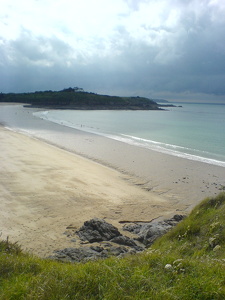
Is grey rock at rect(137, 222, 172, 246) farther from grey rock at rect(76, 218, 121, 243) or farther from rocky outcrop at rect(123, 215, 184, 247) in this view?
→ grey rock at rect(76, 218, 121, 243)

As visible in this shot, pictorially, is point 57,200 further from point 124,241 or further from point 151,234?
point 151,234

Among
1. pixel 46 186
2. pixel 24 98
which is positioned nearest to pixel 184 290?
pixel 46 186

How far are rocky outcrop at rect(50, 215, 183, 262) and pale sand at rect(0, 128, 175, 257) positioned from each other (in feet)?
1.69

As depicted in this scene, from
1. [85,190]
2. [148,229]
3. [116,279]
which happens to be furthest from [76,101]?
[116,279]

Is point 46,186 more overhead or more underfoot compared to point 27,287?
more underfoot

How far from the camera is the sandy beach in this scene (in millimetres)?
7711

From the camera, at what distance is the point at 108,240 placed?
6.93 metres

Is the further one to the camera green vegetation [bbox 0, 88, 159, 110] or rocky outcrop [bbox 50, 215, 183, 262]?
green vegetation [bbox 0, 88, 159, 110]

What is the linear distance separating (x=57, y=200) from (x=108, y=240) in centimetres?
341

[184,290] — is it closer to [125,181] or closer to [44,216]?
[44,216]

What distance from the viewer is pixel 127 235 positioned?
7.54 meters

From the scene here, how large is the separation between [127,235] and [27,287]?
4423 mm

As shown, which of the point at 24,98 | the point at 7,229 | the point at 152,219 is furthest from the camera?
the point at 24,98

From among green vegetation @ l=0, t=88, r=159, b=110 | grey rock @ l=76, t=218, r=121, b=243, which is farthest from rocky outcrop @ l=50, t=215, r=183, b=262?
green vegetation @ l=0, t=88, r=159, b=110
